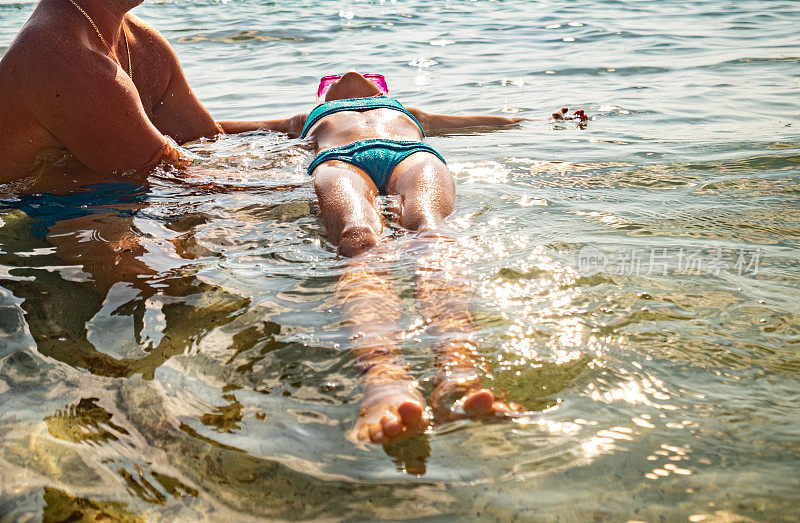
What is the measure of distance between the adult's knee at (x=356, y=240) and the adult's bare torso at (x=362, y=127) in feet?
3.66

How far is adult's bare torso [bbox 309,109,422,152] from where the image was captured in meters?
4.13

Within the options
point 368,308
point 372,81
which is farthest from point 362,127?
point 368,308

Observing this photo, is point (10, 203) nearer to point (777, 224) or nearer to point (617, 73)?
point (777, 224)

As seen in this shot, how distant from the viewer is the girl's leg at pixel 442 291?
2.09 metres

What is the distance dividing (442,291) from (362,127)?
5.93 ft

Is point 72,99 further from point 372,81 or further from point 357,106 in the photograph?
point 372,81

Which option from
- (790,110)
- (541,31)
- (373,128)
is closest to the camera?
(373,128)

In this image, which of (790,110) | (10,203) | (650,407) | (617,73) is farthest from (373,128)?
(617,73)

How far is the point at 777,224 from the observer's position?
3.46m

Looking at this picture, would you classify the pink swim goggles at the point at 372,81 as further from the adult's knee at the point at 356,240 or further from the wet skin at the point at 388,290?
the adult's knee at the point at 356,240

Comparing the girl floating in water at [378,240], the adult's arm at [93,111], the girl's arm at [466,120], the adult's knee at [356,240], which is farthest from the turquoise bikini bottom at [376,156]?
the girl's arm at [466,120]

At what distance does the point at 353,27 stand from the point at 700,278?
35.9 ft

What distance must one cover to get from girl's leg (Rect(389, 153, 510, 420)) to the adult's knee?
0.24m

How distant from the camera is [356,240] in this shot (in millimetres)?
3031
